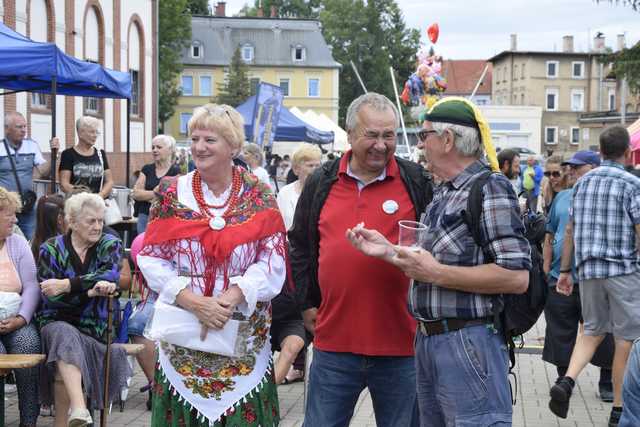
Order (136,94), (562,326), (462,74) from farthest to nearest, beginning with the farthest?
(462,74)
(136,94)
(562,326)

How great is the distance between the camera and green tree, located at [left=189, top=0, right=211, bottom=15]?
73.0 m

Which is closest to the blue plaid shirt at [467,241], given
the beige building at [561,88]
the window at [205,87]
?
the window at [205,87]

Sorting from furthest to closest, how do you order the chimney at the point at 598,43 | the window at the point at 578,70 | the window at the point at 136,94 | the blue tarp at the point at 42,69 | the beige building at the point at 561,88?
the window at the point at 578,70, the beige building at the point at 561,88, the chimney at the point at 598,43, the window at the point at 136,94, the blue tarp at the point at 42,69

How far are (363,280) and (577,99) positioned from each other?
97.4 metres

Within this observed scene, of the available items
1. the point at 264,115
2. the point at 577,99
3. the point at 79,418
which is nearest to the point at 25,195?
the point at 79,418

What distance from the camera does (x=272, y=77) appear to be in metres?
76.7

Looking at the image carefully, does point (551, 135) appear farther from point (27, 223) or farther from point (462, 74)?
point (27, 223)

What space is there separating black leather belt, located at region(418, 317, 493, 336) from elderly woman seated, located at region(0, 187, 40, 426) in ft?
10.6

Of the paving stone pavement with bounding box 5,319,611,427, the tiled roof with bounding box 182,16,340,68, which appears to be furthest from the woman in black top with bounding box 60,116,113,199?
the tiled roof with bounding box 182,16,340,68

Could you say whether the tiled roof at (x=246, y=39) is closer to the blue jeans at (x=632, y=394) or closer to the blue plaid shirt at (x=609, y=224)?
the blue plaid shirt at (x=609, y=224)

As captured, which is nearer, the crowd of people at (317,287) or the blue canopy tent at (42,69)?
the crowd of people at (317,287)

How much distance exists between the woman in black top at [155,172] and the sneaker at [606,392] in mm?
5327

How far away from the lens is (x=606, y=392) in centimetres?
736

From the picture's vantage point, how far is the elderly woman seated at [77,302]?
5.81 metres
